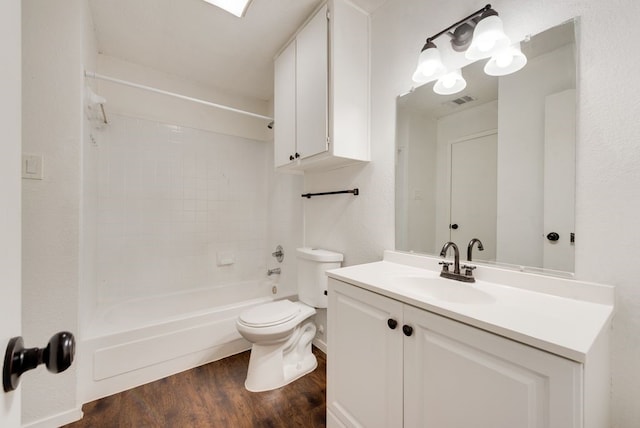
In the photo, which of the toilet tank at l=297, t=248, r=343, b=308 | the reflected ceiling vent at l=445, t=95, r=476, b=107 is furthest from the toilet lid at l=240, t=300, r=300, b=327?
the reflected ceiling vent at l=445, t=95, r=476, b=107

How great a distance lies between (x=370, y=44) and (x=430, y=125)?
73 centimetres

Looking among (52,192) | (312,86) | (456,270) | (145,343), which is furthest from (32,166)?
(456,270)

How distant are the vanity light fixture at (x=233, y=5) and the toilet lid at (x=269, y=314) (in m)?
1.97

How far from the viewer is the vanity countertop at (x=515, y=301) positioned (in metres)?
0.66

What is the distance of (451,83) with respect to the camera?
4.21 ft

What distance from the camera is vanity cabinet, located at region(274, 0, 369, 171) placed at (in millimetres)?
1529

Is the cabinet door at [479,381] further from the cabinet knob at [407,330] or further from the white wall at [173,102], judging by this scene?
the white wall at [173,102]

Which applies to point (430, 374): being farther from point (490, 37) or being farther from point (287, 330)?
point (490, 37)

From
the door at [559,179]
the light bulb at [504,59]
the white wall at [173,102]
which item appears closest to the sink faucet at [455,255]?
the door at [559,179]

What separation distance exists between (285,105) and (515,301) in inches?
70.9

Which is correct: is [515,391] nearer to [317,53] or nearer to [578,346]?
[578,346]

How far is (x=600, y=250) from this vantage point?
90 centimetres

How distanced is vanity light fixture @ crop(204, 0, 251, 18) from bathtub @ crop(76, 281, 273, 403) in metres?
2.08

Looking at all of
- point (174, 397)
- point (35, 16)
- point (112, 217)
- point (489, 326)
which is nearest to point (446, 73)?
point (489, 326)
